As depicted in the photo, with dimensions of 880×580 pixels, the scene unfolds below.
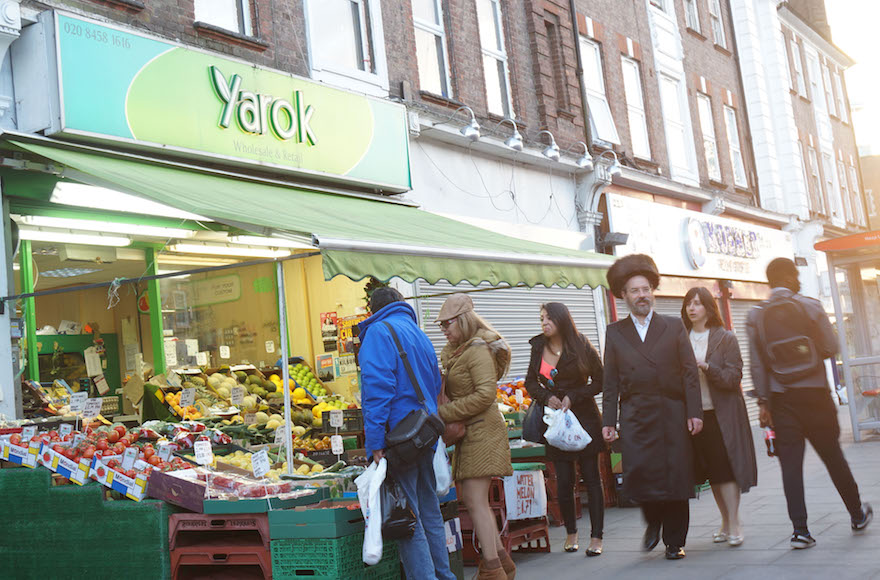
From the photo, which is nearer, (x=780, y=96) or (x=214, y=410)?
(x=214, y=410)

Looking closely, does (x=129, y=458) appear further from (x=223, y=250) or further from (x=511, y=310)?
(x=511, y=310)

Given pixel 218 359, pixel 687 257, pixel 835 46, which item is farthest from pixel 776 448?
pixel 835 46

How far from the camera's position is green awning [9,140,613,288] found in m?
6.38

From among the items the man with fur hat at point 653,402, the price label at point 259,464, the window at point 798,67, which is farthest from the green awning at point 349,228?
the window at point 798,67

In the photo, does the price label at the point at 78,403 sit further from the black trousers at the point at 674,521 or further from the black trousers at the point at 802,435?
the black trousers at the point at 802,435

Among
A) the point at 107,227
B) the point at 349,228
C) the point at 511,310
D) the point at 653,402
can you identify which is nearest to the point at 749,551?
the point at 653,402

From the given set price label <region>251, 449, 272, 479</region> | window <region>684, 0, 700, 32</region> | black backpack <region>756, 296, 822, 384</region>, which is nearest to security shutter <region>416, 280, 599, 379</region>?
black backpack <region>756, 296, 822, 384</region>

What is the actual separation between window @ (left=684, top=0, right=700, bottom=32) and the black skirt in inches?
667

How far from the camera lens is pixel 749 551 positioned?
21.2 feet

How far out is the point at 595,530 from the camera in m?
7.02

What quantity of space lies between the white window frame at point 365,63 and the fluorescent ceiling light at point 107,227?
2.45 m

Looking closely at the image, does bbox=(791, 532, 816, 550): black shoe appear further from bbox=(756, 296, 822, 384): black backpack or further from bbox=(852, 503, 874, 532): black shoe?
bbox=(756, 296, 822, 384): black backpack

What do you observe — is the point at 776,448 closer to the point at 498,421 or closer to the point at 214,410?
the point at 498,421

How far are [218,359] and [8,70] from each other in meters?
4.69
